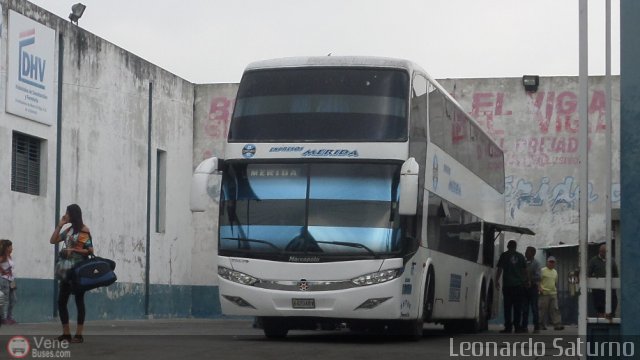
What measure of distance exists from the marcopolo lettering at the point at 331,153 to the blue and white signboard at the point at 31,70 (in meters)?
9.65

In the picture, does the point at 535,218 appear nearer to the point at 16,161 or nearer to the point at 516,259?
the point at 516,259

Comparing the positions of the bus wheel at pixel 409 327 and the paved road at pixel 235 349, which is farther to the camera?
the bus wheel at pixel 409 327

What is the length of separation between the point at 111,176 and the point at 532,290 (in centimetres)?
1038

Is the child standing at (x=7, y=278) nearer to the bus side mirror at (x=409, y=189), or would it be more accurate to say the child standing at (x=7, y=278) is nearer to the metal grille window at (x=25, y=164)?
the metal grille window at (x=25, y=164)

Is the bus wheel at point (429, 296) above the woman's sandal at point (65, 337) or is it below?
above

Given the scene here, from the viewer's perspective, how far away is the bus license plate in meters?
16.4

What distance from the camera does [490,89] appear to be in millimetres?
34438

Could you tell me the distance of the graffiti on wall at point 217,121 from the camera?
3575cm

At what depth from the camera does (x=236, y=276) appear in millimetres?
16750

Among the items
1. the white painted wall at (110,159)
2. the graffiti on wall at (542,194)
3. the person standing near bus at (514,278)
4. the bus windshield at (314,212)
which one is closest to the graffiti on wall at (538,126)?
the graffiti on wall at (542,194)

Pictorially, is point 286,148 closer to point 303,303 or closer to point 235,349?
point 303,303

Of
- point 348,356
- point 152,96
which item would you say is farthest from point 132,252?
point 348,356

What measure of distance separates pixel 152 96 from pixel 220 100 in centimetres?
391

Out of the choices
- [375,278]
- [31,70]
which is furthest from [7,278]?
[375,278]
